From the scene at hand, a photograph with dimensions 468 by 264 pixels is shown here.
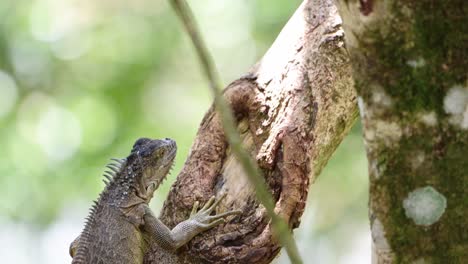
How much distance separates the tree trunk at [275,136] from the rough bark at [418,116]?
1.67 metres

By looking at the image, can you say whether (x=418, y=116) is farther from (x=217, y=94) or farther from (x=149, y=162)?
(x=149, y=162)

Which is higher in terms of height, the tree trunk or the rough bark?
the rough bark

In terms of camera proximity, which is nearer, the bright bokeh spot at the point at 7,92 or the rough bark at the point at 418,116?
the rough bark at the point at 418,116

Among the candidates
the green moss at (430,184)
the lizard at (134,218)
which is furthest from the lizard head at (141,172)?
the green moss at (430,184)

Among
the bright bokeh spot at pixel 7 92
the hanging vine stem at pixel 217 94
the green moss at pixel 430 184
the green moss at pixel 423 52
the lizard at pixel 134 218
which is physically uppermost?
the hanging vine stem at pixel 217 94

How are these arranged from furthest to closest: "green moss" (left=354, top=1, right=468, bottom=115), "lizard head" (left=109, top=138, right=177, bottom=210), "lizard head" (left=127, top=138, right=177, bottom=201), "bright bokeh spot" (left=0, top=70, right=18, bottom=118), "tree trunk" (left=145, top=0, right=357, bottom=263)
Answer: "bright bokeh spot" (left=0, top=70, right=18, bottom=118) → "lizard head" (left=127, top=138, right=177, bottom=201) → "lizard head" (left=109, top=138, right=177, bottom=210) → "tree trunk" (left=145, top=0, right=357, bottom=263) → "green moss" (left=354, top=1, right=468, bottom=115)

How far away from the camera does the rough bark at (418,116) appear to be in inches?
116

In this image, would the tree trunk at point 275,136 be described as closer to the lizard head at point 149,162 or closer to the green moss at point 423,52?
the lizard head at point 149,162

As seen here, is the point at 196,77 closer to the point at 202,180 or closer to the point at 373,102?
the point at 202,180

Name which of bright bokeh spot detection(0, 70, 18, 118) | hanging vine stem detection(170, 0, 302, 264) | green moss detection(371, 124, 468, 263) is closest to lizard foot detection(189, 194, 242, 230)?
green moss detection(371, 124, 468, 263)

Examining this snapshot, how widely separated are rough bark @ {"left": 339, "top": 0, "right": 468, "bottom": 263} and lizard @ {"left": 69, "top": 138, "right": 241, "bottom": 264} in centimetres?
195

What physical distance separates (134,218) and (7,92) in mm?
5327

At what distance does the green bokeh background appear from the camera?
9.67 metres

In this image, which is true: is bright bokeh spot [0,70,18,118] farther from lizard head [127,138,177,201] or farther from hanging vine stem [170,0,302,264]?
hanging vine stem [170,0,302,264]
